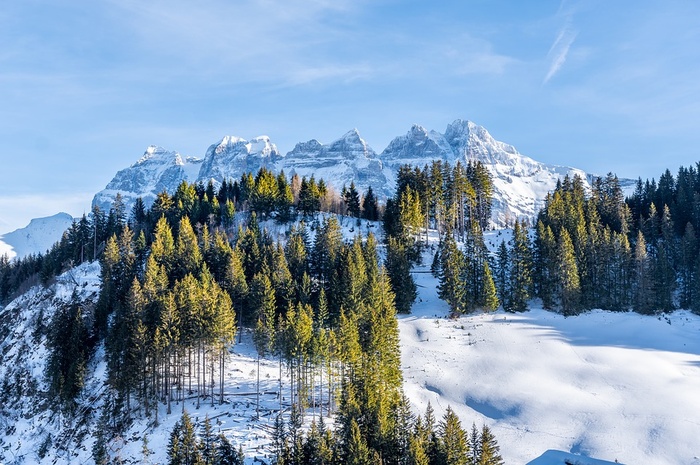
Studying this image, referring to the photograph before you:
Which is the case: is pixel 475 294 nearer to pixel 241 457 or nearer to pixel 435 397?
pixel 435 397

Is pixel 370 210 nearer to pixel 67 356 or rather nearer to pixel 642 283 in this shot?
pixel 642 283

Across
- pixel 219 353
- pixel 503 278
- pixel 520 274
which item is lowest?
pixel 219 353

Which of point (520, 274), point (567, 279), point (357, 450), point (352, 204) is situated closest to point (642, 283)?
point (567, 279)

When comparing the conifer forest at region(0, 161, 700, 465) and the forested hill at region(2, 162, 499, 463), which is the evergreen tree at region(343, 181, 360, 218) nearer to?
the conifer forest at region(0, 161, 700, 465)

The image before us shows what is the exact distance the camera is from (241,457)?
4347 cm

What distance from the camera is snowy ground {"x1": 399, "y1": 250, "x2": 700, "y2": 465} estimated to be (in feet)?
164

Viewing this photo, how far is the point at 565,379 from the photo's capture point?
62.0 metres

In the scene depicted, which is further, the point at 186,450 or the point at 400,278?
the point at 400,278

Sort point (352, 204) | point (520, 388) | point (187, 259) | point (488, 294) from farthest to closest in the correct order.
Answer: point (352, 204)
point (187, 259)
point (488, 294)
point (520, 388)

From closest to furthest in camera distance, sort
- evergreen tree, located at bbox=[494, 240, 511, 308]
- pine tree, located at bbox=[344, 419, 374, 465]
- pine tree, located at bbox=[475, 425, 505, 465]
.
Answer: pine tree, located at bbox=[475, 425, 505, 465]
pine tree, located at bbox=[344, 419, 374, 465]
evergreen tree, located at bbox=[494, 240, 511, 308]

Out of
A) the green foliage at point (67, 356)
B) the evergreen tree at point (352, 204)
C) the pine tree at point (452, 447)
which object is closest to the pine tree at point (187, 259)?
the green foliage at point (67, 356)

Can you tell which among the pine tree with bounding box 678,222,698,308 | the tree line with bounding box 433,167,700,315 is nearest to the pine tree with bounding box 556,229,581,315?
the tree line with bounding box 433,167,700,315

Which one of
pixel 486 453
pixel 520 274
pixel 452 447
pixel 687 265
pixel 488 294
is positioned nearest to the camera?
pixel 486 453

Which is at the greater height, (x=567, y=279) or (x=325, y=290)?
(x=567, y=279)
